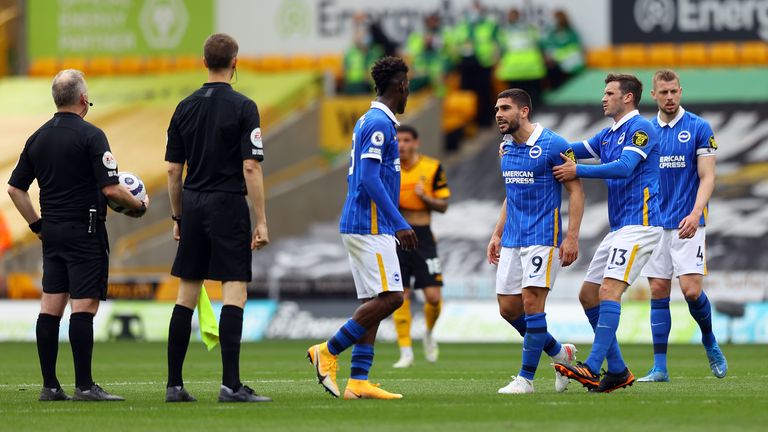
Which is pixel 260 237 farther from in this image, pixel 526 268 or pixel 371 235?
pixel 526 268

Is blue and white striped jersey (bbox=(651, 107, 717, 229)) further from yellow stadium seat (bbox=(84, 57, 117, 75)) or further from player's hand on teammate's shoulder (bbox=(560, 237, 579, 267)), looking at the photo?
yellow stadium seat (bbox=(84, 57, 117, 75))

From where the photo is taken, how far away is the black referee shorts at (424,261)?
1636 cm

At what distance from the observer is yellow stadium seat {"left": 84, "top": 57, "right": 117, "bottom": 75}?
3362cm

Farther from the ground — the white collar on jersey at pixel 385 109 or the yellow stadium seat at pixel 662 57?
the yellow stadium seat at pixel 662 57

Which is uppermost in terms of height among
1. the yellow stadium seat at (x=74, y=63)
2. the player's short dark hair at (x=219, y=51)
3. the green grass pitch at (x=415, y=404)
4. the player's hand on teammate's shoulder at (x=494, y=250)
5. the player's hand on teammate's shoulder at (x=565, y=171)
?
the player's short dark hair at (x=219, y=51)

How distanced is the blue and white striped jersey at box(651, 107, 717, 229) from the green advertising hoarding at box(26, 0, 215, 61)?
2136cm

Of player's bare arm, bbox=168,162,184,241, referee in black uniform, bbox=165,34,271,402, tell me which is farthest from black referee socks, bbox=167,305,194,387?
player's bare arm, bbox=168,162,184,241

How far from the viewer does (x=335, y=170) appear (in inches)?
1125

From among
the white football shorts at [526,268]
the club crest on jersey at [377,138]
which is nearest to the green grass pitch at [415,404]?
the white football shorts at [526,268]

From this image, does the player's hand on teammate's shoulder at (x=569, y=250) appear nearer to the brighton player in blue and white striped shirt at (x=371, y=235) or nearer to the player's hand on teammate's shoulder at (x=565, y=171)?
the player's hand on teammate's shoulder at (x=565, y=171)

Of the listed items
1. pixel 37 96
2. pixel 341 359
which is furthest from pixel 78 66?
pixel 341 359

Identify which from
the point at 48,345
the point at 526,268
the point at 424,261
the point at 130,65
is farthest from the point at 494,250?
the point at 130,65

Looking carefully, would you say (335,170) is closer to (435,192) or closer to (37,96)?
(37,96)

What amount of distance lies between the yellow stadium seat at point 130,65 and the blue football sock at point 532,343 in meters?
23.7
